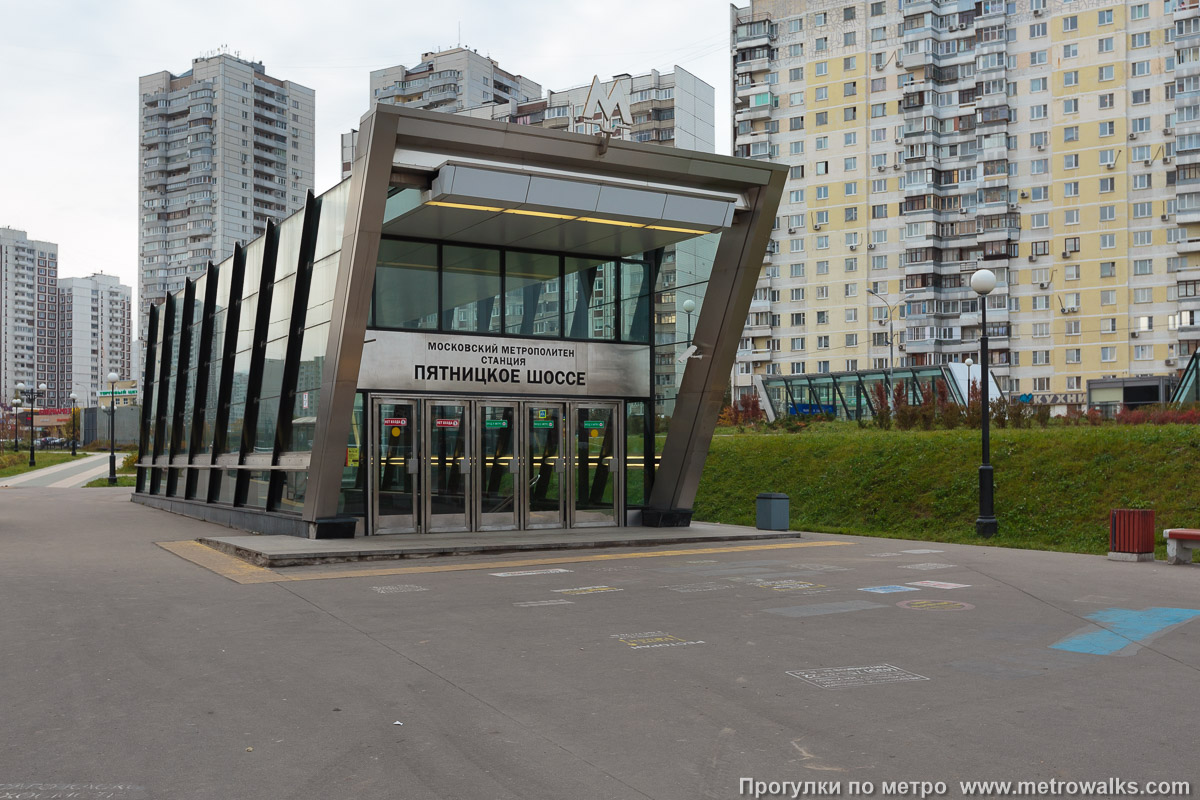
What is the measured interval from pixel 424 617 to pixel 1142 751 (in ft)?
22.4

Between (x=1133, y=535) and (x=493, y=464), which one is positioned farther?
(x=493, y=464)

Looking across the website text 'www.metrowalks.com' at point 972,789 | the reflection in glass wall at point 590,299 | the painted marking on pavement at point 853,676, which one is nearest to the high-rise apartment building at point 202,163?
the reflection in glass wall at point 590,299

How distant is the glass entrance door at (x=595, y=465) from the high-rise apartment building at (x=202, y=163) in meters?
122

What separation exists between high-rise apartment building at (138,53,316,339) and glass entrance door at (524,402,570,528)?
12202 cm

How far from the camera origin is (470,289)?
20188mm

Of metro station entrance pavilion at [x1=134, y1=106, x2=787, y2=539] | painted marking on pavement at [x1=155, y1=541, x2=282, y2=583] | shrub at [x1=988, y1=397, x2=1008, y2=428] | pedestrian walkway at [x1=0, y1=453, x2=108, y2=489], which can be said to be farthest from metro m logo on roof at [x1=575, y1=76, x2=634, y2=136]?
pedestrian walkway at [x1=0, y1=453, x2=108, y2=489]

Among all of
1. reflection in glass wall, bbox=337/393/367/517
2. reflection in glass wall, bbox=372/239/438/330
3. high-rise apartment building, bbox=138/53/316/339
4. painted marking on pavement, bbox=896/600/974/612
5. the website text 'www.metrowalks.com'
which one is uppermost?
high-rise apartment building, bbox=138/53/316/339

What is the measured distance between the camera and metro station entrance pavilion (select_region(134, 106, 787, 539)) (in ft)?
56.9

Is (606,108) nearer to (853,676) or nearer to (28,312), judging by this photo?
(853,676)

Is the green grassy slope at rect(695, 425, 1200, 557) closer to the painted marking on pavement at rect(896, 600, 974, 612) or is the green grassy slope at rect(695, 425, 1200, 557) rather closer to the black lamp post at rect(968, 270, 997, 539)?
the black lamp post at rect(968, 270, 997, 539)

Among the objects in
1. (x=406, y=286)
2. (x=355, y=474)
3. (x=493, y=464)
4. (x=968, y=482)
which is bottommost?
(x=968, y=482)

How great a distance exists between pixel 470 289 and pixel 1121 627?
1341cm

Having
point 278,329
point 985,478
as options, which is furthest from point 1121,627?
point 278,329

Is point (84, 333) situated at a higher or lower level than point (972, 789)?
higher
